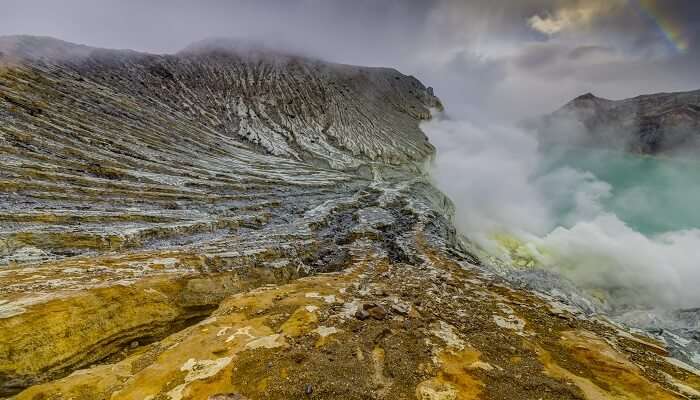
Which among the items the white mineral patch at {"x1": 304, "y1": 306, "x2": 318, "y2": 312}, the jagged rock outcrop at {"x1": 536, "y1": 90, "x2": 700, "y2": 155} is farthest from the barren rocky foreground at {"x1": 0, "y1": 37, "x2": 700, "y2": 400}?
the jagged rock outcrop at {"x1": 536, "y1": 90, "x2": 700, "y2": 155}

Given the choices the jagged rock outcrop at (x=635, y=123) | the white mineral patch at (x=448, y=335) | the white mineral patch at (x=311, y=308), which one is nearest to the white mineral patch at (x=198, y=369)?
the white mineral patch at (x=311, y=308)

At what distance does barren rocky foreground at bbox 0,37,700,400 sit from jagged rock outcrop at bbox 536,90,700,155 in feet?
275

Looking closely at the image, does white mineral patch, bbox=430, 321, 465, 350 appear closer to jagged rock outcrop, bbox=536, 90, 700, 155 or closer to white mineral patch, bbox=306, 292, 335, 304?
white mineral patch, bbox=306, 292, 335, 304

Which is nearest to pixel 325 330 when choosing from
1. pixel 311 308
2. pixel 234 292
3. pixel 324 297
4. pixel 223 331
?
pixel 311 308

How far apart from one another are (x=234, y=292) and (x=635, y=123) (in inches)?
4341

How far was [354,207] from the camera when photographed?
24.0 m

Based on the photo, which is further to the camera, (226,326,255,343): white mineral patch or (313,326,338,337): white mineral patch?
(313,326,338,337): white mineral patch

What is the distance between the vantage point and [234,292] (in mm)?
10047

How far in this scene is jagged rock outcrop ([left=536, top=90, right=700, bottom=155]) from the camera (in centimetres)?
7400

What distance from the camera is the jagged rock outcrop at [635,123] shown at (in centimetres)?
7400

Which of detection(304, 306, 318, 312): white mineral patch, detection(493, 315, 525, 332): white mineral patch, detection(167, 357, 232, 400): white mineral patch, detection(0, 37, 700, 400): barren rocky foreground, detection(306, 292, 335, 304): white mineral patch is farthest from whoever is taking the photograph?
detection(306, 292, 335, 304): white mineral patch

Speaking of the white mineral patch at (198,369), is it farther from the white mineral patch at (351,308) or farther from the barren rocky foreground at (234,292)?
the white mineral patch at (351,308)

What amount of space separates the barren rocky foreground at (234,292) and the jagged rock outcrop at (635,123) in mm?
83919

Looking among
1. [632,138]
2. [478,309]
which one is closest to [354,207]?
[478,309]
